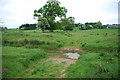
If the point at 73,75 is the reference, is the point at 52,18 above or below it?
above

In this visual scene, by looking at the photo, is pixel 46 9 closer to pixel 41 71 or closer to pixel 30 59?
pixel 30 59

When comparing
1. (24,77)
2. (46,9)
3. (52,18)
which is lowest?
(24,77)

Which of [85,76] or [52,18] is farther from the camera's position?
[52,18]

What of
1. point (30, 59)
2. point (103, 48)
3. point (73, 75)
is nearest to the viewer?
point (73, 75)

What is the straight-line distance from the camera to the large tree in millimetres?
49028

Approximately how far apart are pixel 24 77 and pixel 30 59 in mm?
4615

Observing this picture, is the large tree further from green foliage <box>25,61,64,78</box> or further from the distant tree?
green foliage <box>25,61,64,78</box>

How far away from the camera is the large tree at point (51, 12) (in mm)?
49028

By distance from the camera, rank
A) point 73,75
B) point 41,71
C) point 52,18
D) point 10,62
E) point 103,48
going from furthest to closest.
Answer: 1. point 52,18
2. point 103,48
3. point 10,62
4. point 41,71
5. point 73,75

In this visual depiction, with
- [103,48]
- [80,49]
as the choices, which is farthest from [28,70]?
[103,48]

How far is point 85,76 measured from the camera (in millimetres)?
10406

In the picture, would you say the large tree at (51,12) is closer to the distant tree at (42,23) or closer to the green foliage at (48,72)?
the distant tree at (42,23)

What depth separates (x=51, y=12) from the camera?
167 feet

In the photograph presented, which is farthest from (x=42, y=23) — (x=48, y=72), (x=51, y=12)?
(x=48, y=72)
